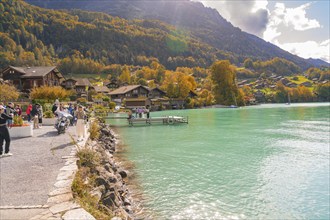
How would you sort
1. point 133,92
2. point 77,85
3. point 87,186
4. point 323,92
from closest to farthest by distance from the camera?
point 87,186 < point 77,85 < point 133,92 < point 323,92

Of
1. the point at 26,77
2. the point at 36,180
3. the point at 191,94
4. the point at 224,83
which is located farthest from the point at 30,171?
the point at 224,83

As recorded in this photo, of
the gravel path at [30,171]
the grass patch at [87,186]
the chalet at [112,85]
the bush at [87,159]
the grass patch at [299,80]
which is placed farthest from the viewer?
the grass patch at [299,80]

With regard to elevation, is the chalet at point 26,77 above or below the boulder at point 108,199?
above

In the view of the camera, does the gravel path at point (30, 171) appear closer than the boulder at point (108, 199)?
Yes

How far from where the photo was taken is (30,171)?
8258 millimetres

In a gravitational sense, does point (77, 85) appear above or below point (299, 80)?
below

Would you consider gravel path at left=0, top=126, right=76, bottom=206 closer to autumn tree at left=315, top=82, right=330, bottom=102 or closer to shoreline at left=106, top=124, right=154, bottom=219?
shoreline at left=106, top=124, right=154, bottom=219

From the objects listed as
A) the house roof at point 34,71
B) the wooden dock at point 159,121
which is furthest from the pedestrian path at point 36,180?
the house roof at point 34,71

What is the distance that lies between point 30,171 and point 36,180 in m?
1.10

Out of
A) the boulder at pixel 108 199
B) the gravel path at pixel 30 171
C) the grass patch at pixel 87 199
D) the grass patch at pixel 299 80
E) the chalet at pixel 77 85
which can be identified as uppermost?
the grass patch at pixel 299 80

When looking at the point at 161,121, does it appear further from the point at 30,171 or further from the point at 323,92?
the point at 323,92

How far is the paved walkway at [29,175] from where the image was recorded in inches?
222

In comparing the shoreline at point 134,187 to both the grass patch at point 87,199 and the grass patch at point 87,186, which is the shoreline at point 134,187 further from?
the grass patch at point 87,199

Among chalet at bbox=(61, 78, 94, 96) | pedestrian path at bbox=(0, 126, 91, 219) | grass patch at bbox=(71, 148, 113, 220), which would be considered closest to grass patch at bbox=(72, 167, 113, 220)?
grass patch at bbox=(71, 148, 113, 220)
